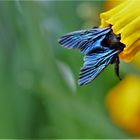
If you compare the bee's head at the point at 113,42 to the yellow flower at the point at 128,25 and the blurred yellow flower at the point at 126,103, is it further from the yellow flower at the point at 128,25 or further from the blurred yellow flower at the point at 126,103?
the blurred yellow flower at the point at 126,103

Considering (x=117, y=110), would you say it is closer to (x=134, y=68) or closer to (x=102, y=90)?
(x=102, y=90)

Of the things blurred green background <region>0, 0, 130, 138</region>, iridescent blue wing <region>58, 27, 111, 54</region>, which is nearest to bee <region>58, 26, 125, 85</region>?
iridescent blue wing <region>58, 27, 111, 54</region>

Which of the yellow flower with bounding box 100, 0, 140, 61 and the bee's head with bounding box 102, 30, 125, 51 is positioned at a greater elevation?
the yellow flower with bounding box 100, 0, 140, 61

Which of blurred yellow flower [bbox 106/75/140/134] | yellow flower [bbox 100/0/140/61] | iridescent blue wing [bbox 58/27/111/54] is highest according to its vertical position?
yellow flower [bbox 100/0/140/61]

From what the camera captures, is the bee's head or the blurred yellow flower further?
the blurred yellow flower

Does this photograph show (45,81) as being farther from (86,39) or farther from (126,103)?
(86,39)

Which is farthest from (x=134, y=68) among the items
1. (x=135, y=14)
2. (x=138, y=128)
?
(x=135, y=14)

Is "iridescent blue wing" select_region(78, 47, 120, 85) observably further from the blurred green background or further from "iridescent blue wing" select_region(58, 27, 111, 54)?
the blurred green background

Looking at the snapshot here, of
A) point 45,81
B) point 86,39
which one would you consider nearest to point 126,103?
point 45,81
